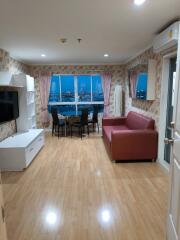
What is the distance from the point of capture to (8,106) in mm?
4102

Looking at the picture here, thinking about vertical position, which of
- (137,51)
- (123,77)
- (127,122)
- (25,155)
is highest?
(137,51)

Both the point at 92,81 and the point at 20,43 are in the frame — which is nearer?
the point at 20,43

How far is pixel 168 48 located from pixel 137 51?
156 cm

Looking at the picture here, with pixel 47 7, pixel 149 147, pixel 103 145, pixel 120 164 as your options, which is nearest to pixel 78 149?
pixel 103 145

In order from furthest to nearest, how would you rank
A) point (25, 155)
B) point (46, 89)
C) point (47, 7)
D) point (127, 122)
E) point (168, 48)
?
point (46, 89), point (127, 122), point (25, 155), point (168, 48), point (47, 7)

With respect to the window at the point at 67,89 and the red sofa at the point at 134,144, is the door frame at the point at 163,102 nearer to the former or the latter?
the red sofa at the point at 134,144

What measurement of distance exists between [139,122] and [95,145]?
54.4 inches

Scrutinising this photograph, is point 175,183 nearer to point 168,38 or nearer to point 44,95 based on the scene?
point 168,38

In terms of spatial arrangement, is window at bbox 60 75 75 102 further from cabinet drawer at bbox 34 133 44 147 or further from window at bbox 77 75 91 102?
cabinet drawer at bbox 34 133 44 147

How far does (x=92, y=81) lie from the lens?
22.4 ft

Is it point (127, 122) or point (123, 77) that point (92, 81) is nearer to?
point (123, 77)

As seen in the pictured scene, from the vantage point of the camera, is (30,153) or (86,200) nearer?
(86,200)

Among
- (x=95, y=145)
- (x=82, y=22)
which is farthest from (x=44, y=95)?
(x=82, y=22)

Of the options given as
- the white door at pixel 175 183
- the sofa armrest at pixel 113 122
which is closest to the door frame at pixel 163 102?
the white door at pixel 175 183
